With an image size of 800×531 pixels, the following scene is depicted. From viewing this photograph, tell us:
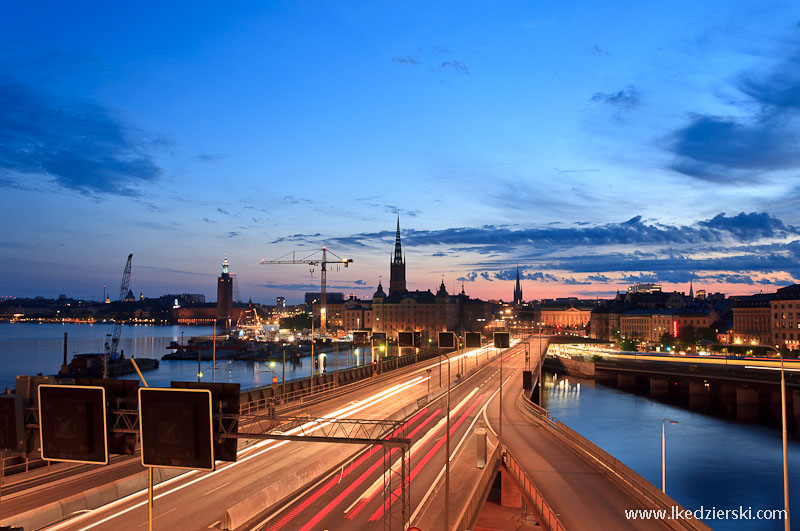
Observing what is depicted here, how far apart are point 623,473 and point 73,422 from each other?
24371mm

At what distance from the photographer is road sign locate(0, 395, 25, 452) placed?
690 inches

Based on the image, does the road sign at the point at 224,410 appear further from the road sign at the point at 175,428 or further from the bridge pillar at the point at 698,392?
the bridge pillar at the point at 698,392

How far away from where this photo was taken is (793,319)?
135 m

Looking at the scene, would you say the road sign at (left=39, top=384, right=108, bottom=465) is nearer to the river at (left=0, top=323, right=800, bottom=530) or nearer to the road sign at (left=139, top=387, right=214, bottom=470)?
the road sign at (left=139, top=387, right=214, bottom=470)

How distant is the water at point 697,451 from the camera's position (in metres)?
43.1

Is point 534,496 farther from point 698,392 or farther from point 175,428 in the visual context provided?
point 698,392

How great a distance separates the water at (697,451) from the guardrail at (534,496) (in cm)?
1607

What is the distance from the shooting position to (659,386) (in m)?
105

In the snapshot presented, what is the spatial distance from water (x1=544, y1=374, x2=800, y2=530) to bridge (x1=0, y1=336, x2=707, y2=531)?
1390cm

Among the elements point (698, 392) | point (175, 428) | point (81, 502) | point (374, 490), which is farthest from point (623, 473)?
point (698, 392)

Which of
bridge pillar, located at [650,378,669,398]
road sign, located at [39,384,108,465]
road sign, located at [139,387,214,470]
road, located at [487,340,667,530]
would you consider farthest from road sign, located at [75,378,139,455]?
bridge pillar, located at [650,378,669,398]

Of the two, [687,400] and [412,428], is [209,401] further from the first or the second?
[687,400]

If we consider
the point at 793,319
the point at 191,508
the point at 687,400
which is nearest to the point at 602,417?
the point at 687,400

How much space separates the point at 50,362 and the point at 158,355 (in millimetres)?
36716
